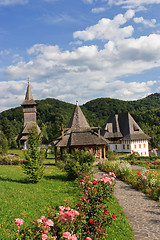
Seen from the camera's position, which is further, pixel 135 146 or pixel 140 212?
pixel 135 146

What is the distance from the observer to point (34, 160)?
493 inches

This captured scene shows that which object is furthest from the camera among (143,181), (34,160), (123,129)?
(123,129)

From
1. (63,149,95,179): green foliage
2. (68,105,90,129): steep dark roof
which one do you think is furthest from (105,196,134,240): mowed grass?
(68,105,90,129): steep dark roof

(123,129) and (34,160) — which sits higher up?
(123,129)

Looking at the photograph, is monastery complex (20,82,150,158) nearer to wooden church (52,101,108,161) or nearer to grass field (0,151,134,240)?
wooden church (52,101,108,161)

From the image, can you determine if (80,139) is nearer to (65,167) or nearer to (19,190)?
(65,167)

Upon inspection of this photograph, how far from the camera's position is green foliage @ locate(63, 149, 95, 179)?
13.2 metres

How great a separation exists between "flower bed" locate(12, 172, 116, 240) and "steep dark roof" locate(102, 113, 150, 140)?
117 feet

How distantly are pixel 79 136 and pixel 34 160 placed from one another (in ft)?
39.5

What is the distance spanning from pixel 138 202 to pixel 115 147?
3492 centimetres

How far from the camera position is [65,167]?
13.9m

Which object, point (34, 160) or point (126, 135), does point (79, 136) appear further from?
point (126, 135)

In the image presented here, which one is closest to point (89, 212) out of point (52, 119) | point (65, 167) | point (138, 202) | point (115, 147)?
point (138, 202)

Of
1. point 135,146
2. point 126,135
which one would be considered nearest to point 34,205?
point 135,146
